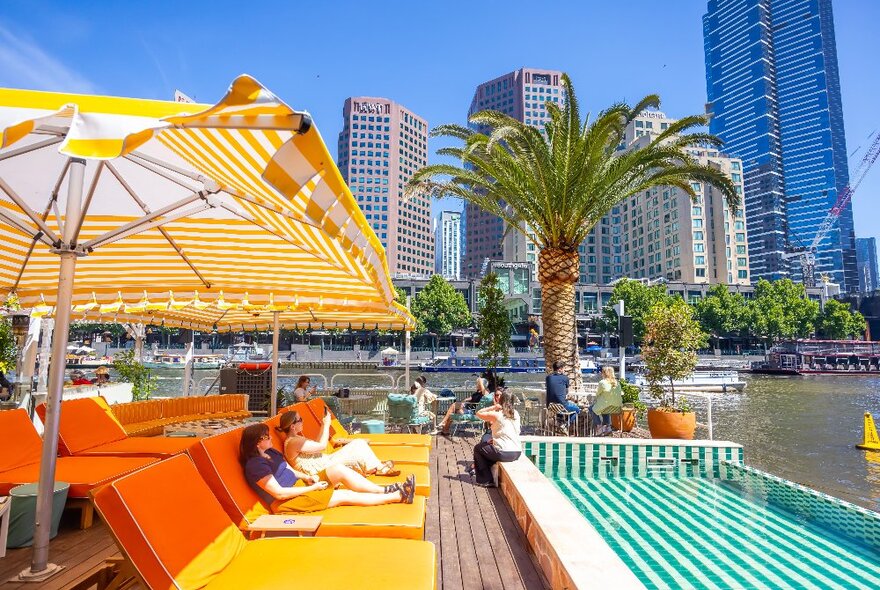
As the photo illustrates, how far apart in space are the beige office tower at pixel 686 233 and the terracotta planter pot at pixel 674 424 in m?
81.4

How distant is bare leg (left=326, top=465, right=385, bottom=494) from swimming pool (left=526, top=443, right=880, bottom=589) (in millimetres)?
2562

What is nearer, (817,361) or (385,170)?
(817,361)

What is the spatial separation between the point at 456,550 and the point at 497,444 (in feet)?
6.47

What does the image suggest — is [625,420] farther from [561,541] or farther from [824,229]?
[824,229]

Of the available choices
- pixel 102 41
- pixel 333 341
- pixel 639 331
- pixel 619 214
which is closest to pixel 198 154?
pixel 102 41

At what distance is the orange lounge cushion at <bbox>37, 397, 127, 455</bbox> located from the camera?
17.5 ft

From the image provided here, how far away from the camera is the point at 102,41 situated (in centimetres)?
1281

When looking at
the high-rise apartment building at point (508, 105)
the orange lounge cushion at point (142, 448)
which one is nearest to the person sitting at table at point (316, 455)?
the orange lounge cushion at point (142, 448)

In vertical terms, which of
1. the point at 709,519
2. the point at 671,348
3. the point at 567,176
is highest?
the point at 567,176

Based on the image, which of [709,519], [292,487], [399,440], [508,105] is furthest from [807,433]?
[508,105]

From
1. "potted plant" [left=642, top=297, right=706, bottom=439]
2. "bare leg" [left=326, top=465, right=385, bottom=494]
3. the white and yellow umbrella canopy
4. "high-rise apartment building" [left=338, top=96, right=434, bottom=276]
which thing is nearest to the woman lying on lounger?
"bare leg" [left=326, top=465, right=385, bottom=494]

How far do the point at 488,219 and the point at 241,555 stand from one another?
154049mm

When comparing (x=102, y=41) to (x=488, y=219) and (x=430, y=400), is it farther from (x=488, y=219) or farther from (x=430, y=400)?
(x=488, y=219)

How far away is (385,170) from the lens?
469ft
